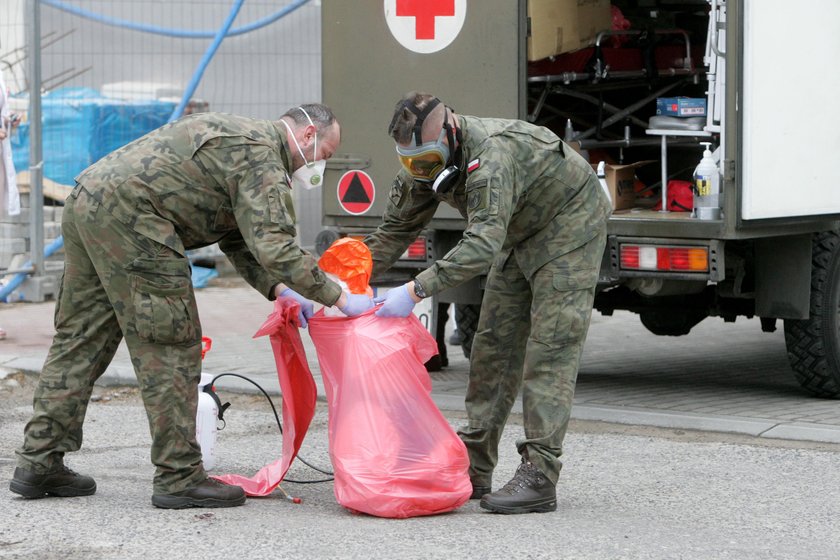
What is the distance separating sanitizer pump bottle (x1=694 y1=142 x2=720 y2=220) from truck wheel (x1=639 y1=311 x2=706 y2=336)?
1120 millimetres

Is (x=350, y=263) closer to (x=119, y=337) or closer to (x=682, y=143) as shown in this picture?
(x=119, y=337)

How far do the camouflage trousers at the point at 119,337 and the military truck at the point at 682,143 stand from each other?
2530 millimetres

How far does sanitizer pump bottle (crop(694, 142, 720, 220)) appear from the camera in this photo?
6664 millimetres

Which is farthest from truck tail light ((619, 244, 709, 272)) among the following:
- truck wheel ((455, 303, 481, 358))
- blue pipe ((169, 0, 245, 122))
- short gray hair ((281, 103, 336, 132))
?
blue pipe ((169, 0, 245, 122))

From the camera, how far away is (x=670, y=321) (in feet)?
27.2

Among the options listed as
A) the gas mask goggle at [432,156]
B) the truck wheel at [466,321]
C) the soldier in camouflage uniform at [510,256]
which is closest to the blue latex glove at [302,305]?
the soldier in camouflage uniform at [510,256]

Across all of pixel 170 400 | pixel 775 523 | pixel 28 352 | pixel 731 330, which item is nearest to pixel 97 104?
pixel 28 352

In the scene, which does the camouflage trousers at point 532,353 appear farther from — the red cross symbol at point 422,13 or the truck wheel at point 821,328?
the truck wheel at point 821,328

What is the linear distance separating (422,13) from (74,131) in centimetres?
559

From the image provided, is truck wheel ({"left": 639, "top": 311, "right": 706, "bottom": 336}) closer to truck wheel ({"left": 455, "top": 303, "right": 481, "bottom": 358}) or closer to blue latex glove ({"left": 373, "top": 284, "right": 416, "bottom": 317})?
truck wheel ({"left": 455, "top": 303, "right": 481, "bottom": 358})

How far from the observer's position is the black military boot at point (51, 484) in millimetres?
4969

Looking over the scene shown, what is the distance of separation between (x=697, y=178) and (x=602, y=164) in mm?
944

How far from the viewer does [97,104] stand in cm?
1192

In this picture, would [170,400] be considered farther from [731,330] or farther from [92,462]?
[731,330]
